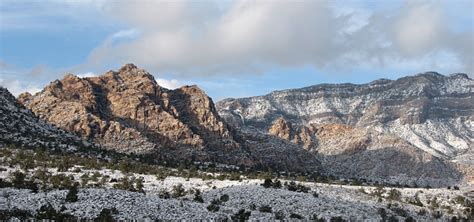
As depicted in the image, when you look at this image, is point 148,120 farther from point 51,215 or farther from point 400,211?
point 51,215

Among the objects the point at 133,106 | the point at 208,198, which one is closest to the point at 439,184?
the point at 133,106

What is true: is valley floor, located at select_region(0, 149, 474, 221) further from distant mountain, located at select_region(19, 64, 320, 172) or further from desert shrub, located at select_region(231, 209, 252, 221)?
distant mountain, located at select_region(19, 64, 320, 172)

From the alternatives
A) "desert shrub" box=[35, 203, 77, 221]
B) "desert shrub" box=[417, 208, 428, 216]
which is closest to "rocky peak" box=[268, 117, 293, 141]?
"desert shrub" box=[417, 208, 428, 216]

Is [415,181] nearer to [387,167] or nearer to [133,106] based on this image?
[387,167]

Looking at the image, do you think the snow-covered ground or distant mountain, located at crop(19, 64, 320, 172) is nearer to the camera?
the snow-covered ground

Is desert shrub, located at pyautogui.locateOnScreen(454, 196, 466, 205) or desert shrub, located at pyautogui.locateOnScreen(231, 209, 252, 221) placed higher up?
desert shrub, located at pyautogui.locateOnScreen(231, 209, 252, 221)

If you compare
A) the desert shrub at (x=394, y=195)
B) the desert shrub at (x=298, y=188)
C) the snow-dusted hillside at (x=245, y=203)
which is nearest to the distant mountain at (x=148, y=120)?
the desert shrub at (x=298, y=188)
